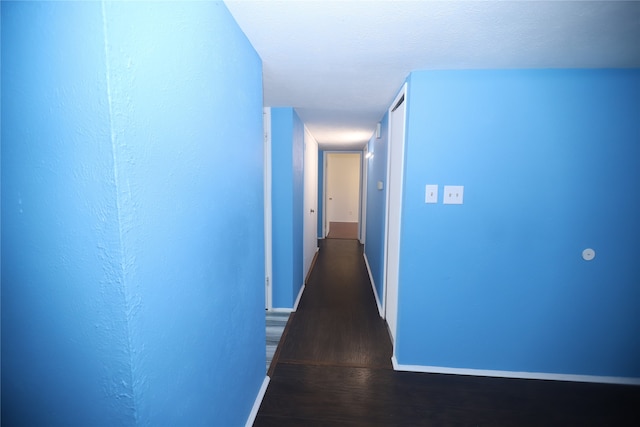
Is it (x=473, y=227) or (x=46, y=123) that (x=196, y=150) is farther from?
(x=473, y=227)

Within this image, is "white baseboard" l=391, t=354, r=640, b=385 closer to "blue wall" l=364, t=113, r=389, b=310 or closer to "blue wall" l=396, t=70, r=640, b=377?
"blue wall" l=396, t=70, r=640, b=377

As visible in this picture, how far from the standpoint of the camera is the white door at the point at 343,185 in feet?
25.9

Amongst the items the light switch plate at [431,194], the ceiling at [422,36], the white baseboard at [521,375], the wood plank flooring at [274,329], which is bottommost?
the wood plank flooring at [274,329]

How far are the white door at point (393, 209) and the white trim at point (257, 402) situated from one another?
1.03m

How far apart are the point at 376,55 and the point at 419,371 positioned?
2138mm

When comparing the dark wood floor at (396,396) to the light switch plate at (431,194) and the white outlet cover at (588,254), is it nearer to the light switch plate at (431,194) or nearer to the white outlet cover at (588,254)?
the white outlet cover at (588,254)

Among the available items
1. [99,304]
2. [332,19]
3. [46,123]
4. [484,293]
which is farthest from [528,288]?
[46,123]

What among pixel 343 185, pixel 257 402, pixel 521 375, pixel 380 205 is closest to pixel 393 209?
pixel 380 205

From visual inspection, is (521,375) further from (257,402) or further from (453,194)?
(257,402)

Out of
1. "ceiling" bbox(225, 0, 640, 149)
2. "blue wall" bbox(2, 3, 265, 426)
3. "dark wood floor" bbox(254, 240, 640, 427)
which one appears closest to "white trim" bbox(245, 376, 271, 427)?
"dark wood floor" bbox(254, 240, 640, 427)

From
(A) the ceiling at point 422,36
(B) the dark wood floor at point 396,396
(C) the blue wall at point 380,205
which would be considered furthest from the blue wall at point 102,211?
(C) the blue wall at point 380,205

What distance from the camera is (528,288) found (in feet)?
5.76

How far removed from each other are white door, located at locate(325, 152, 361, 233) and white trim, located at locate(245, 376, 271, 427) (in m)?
6.13

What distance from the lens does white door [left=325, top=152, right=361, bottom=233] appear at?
7.90 meters
